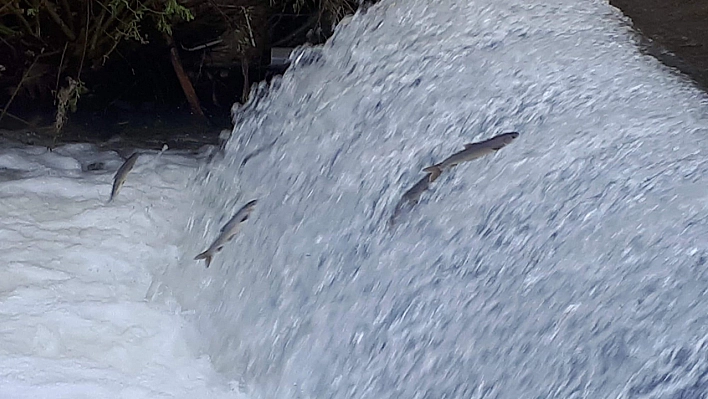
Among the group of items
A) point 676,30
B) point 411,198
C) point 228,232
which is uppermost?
point 676,30

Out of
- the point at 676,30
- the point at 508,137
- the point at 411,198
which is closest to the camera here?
the point at 508,137

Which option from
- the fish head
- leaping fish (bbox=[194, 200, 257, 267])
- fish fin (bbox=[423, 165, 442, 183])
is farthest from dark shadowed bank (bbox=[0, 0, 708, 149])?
leaping fish (bbox=[194, 200, 257, 267])

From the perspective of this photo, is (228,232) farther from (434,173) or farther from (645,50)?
(645,50)

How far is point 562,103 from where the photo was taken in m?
2.06

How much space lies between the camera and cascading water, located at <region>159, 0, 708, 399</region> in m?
1.40

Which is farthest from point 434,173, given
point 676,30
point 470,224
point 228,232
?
point 676,30

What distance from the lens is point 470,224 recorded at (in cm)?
184

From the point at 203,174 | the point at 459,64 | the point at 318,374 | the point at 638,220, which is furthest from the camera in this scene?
the point at 203,174

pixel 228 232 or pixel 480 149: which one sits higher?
pixel 480 149

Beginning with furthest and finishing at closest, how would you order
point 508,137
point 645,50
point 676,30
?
point 676,30, point 645,50, point 508,137

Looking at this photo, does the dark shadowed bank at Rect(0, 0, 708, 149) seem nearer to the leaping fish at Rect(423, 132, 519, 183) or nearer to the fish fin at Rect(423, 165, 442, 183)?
the leaping fish at Rect(423, 132, 519, 183)

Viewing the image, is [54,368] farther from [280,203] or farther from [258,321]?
[280,203]

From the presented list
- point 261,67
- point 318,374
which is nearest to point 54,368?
point 318,374

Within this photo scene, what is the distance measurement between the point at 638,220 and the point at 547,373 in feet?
0.97
